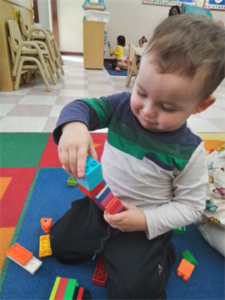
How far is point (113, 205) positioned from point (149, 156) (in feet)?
0.44

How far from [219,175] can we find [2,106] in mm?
1482

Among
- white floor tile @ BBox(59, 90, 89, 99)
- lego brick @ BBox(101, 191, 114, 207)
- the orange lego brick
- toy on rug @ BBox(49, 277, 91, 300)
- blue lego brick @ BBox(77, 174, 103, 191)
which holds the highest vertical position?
blue lego brick @ BBox(77, 174, 103, 191)

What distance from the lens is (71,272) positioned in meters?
0.57

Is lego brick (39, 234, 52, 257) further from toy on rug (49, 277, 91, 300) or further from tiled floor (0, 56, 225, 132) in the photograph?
tiled floor (0, 56, 225, 132)

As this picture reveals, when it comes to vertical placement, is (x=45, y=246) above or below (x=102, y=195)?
below

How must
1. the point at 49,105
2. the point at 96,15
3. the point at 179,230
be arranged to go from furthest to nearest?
the point at 96,15 → the point at 49,105 → the point at 179,230

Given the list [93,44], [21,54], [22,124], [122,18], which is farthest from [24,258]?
[122,18]

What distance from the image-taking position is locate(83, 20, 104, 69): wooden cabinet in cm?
307

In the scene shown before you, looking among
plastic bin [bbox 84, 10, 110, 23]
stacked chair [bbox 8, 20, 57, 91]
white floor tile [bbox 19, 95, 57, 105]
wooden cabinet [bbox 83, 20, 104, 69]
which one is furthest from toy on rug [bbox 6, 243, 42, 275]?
plastic bin [bbox 84, 10, 110, 23]

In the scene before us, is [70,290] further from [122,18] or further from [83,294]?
[122,18]

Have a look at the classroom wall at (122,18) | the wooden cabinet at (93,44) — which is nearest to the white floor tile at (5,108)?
→ the wooden cabinet at (93,44)

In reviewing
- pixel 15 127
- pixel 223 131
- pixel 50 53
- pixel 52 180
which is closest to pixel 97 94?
pixel 50 53

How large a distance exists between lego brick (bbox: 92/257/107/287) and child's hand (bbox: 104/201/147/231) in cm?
18

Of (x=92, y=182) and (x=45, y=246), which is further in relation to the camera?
(x=45, y=246)
